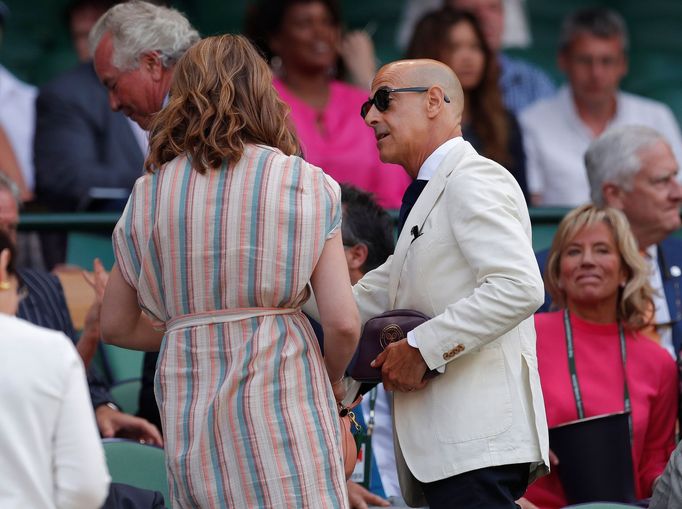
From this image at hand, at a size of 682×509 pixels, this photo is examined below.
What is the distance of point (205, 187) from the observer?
3.05 m

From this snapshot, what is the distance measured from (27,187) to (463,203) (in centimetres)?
411

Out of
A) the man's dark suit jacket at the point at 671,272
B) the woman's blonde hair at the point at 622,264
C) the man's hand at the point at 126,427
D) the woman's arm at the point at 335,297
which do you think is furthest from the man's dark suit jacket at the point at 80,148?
the woman's arm at the point at 335,297

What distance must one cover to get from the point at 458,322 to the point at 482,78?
11.9ft

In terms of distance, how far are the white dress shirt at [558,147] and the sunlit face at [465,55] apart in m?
0.55

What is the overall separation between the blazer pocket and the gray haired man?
1.28 metres

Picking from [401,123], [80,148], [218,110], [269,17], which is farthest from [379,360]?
[269,17]

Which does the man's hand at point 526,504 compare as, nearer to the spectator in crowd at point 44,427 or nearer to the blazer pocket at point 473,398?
the blazer pocket at point 473,398

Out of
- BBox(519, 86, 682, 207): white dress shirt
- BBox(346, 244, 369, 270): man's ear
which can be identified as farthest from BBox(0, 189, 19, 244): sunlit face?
BBox(519, 86, 682, 207): white dress shirt

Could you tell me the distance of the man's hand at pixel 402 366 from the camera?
320 cm

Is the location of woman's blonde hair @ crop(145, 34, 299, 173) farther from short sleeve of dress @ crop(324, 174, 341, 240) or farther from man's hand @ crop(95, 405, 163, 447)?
man's hand @ crop(95, 405, 163, 447)

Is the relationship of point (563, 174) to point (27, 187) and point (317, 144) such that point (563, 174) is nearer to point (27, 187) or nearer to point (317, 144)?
point (317, 144)

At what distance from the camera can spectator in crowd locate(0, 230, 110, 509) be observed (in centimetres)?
242

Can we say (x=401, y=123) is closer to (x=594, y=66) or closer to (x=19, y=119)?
(x=594, y=66)

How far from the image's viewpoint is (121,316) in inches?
127
